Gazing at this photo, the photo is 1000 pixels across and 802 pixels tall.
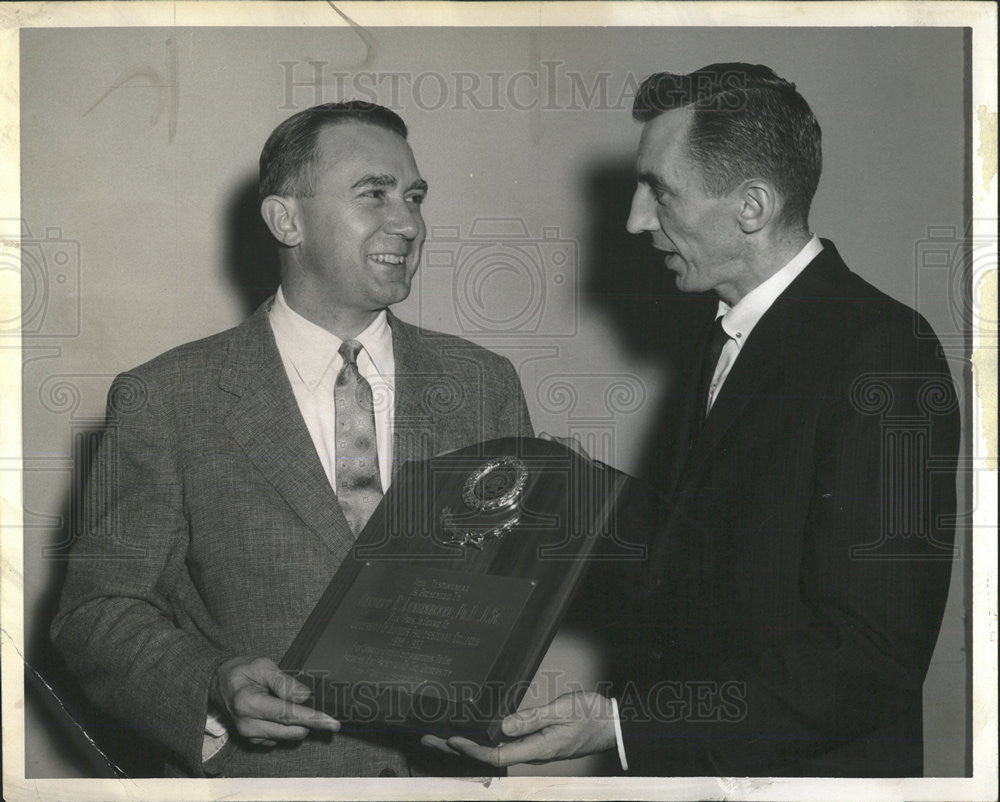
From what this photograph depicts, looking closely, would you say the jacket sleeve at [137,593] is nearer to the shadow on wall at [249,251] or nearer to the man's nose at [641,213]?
the shadow on wall at [249,251]

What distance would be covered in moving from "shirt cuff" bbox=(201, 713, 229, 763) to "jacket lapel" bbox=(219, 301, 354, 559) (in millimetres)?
521

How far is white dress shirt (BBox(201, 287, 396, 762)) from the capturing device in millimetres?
3045

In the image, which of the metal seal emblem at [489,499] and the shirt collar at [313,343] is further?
the shirt collar at [313,343]

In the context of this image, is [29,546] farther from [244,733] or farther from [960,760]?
[960,760]

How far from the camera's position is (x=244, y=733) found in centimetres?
286

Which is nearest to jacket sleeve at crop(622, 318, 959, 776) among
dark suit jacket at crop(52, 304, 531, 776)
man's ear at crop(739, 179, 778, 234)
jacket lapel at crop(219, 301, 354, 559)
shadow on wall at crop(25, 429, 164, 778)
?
man's ear at crop(739, 179, 778, 234)

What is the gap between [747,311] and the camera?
2992mm

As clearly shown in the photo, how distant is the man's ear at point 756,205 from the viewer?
2.98 metres

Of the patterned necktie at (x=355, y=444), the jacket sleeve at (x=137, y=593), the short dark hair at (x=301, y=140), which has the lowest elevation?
the jacket sleeve at (x=137, y=593)

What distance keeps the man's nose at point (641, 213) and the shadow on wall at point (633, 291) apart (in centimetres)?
2

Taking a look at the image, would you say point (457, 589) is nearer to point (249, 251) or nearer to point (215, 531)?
Answer: point (215, 531)

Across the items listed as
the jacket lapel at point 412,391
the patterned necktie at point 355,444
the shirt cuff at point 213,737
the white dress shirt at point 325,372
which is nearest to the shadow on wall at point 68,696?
the shirt cuff at point 213,737

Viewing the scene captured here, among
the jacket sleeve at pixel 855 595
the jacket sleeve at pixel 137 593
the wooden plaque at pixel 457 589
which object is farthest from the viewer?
the jacket sleeve at pixel 137 593

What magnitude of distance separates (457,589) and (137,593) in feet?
2.76
